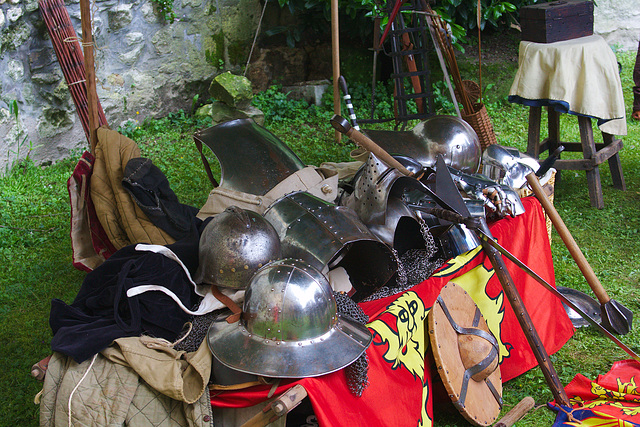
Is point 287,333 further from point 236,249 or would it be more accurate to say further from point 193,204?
point 193,204

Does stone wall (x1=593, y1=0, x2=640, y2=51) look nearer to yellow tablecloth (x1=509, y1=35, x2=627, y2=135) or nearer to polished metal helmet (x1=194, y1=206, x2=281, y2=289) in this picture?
yellow tablecloth (x1=509, y1=35, x2=627, y2=135)

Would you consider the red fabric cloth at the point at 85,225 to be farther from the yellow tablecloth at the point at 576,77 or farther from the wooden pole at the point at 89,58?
the yellow tablecloth at the point at 576,77

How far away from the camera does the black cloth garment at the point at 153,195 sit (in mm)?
2977

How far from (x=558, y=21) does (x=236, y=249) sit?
3764 mm

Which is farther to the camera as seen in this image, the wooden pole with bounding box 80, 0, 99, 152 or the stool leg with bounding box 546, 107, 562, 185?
the stool leg with bounding box 546, 107, 562, 185

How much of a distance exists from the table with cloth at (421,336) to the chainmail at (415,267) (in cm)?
8

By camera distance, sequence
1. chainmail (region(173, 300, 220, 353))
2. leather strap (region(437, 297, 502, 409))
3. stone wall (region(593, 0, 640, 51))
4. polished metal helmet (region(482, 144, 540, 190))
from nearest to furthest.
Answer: chainmail (region(173, 300, 220, 353)), leather strap (region(437, 297, 502, 409)), polished metal helmet (region(482, 144, 540, 190)), stone wall (region(593, 0, 640, 51))

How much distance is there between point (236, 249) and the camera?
8.05 ft

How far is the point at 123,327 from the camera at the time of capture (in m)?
2.21

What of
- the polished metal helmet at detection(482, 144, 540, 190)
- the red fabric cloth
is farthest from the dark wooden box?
the red fabric cloth

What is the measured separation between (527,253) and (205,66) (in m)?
4.82

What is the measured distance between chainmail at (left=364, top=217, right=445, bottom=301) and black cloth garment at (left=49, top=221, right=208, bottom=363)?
0.89m

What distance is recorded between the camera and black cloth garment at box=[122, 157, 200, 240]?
298 cm

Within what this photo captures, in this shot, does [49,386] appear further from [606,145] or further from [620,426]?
[606,145]
